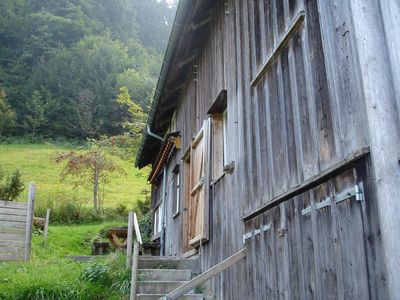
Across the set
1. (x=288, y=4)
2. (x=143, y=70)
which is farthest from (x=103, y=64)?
(x=288, y=4)

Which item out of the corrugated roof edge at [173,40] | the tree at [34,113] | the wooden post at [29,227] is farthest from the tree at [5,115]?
the corrugated roof edge at [173,40]

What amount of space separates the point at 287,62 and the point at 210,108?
2.90m

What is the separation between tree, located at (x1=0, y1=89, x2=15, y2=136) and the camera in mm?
38094

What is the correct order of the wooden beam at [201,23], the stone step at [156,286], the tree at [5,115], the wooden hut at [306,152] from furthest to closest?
the tree at [5,115] < the wooden beam at [201,23] < the stone step at [156,286] < the wooden hut at [306,152]

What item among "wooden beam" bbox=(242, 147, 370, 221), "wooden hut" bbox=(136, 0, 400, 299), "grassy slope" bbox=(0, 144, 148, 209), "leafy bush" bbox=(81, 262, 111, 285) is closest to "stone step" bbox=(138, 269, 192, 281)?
"wooden hut" bbox=(136, 0, 400, 299)

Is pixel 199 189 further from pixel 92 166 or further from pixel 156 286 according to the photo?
pixel 92 166

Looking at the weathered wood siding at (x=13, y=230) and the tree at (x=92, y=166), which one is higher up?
the tree at (x=92, y=166)

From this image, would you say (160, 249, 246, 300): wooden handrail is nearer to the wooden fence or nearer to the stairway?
the stairway

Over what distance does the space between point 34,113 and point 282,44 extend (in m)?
41.5

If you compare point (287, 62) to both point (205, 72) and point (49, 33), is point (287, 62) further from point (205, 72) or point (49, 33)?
point (49, 33)

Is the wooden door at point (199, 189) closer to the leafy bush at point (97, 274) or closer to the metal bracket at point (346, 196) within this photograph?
the leafy bush at point (97, 274)

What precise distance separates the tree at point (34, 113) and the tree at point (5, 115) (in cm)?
151

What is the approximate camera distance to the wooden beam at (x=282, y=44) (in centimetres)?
316

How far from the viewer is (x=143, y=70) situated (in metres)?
47.3
